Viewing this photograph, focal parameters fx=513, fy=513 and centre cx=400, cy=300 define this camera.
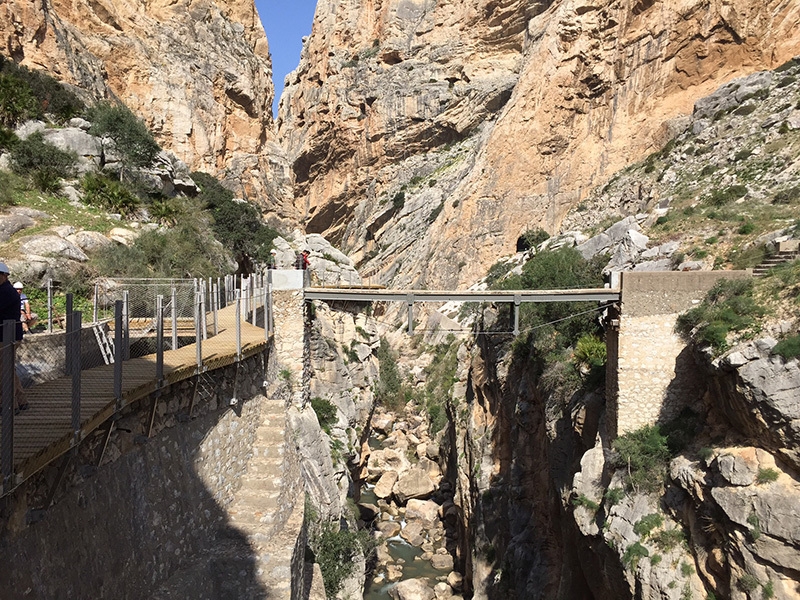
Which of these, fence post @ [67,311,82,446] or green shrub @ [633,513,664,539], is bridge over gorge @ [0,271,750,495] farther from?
green shrub @ [633,513,664,539]

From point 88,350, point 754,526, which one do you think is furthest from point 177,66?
point 754,526

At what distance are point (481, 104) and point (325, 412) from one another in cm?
4097

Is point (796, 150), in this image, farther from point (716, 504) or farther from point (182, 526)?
point (182, 526)

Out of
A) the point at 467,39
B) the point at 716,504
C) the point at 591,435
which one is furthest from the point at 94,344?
the point at 467,39

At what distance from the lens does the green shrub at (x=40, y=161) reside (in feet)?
52.7

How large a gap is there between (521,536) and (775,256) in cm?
1104

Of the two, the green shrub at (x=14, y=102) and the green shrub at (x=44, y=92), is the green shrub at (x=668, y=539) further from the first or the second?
the green shrub at (x=44, y=92)

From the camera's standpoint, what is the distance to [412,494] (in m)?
26.8

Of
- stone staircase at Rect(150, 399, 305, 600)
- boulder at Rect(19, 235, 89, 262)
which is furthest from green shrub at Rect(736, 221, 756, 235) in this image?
boulder at Rect(19, 235, 89, 262)

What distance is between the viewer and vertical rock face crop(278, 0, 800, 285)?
32000mm

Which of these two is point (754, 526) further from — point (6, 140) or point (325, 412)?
point (6, 140)

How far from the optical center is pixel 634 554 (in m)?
9.86

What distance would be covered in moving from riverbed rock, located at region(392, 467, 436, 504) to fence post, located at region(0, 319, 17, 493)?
2509 cm

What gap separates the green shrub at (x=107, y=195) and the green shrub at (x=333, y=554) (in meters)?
12.3
